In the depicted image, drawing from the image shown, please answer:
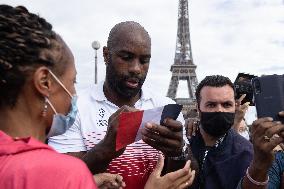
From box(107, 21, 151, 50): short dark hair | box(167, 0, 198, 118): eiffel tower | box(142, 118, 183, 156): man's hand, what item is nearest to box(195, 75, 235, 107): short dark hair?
box(107, 21, 151, 50): short dark hair

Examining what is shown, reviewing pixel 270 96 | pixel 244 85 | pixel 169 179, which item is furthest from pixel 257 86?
pixel 244 85

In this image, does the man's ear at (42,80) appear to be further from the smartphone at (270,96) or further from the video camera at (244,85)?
the video camera at (244,85)

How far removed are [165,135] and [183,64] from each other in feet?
162

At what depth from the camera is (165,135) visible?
270cm

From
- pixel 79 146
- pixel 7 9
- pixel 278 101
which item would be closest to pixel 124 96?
pixel 79 146

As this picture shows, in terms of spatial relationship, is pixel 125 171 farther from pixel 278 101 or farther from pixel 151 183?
pixel 278 101

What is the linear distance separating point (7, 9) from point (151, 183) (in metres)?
1.27

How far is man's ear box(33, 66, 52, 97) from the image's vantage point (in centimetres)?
177

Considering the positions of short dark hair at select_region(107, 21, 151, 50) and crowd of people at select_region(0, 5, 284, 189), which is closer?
crowd of people at select_region(0, 5, 284, 189)

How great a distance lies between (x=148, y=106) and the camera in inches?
132

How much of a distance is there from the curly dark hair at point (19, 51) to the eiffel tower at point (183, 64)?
44159mm

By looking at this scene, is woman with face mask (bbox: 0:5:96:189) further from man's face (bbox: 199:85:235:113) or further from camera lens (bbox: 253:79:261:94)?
man's face (bbox: 199:85:235:113)

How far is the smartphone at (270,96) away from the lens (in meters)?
2.60

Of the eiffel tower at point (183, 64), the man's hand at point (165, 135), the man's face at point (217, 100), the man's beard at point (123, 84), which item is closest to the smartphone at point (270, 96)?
the man's hand at point (165, 135)
